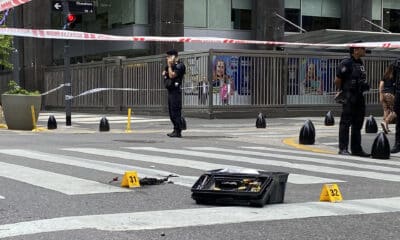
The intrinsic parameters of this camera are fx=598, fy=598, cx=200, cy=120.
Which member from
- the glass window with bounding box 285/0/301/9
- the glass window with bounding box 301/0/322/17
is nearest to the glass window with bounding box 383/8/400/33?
the glass window with bounding box 301/0/322/17

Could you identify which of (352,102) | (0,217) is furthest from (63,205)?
(352,102)

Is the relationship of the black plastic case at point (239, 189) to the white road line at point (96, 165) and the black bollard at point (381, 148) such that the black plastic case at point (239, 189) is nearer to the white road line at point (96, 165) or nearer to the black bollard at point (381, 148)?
the white road line at point (96, 165)

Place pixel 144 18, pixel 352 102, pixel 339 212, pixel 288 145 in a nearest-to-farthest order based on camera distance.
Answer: pixel 339 212 → pixel 352 102 → pixel 288 145 → pixel 144 18

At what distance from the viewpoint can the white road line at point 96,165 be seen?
797 centimetres

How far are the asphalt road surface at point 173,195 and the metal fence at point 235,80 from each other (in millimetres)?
11224

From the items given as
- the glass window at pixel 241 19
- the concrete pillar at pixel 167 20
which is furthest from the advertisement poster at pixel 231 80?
the glass window at pixel 241 19

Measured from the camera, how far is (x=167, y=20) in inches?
1256

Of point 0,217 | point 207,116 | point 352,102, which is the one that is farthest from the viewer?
point 207,116

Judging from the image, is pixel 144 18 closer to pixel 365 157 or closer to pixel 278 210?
pixel 365 157

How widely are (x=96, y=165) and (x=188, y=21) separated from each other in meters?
24.9

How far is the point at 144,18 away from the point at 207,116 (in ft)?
37.5

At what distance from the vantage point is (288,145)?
1366 centimetres

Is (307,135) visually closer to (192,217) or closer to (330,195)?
(330,195)

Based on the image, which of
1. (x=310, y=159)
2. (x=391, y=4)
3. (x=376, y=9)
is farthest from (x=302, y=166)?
(x=391, y=4)
